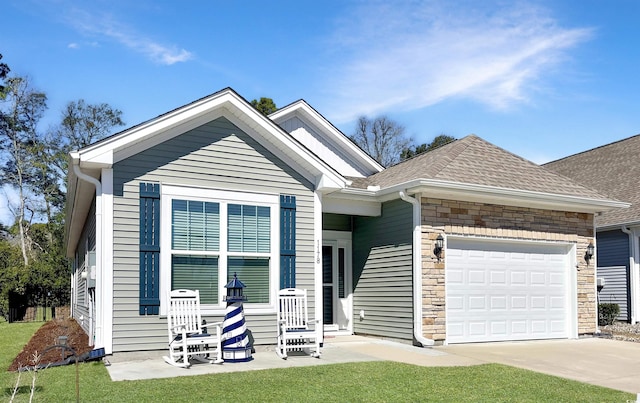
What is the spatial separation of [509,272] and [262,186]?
18.1ft

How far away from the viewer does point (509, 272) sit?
12.5 metres

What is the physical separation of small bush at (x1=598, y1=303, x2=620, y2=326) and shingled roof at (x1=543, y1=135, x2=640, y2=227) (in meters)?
2.25

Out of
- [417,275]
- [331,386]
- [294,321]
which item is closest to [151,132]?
[294,321]

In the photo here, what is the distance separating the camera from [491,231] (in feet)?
39.9

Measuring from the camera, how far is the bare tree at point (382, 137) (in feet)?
141

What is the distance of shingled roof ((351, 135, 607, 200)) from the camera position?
1201 centimetres

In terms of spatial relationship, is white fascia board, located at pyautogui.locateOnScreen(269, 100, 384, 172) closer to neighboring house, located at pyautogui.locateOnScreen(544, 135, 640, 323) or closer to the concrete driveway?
the concrete driveway

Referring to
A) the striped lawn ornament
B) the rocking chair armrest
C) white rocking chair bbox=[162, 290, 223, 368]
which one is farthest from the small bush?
the rocking chair armrest

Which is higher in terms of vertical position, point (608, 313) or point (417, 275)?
point (417, 275)

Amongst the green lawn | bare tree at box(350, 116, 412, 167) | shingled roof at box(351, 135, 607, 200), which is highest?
bare tree at box(350, 116, 412, 167)

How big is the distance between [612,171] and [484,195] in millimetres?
10868

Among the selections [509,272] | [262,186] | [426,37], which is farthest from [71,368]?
[426,37]

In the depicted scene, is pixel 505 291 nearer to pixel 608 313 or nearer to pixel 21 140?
pixel 608 313

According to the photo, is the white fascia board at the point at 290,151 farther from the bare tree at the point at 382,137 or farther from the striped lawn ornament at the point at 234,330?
the bare tree at the point at 382,137
